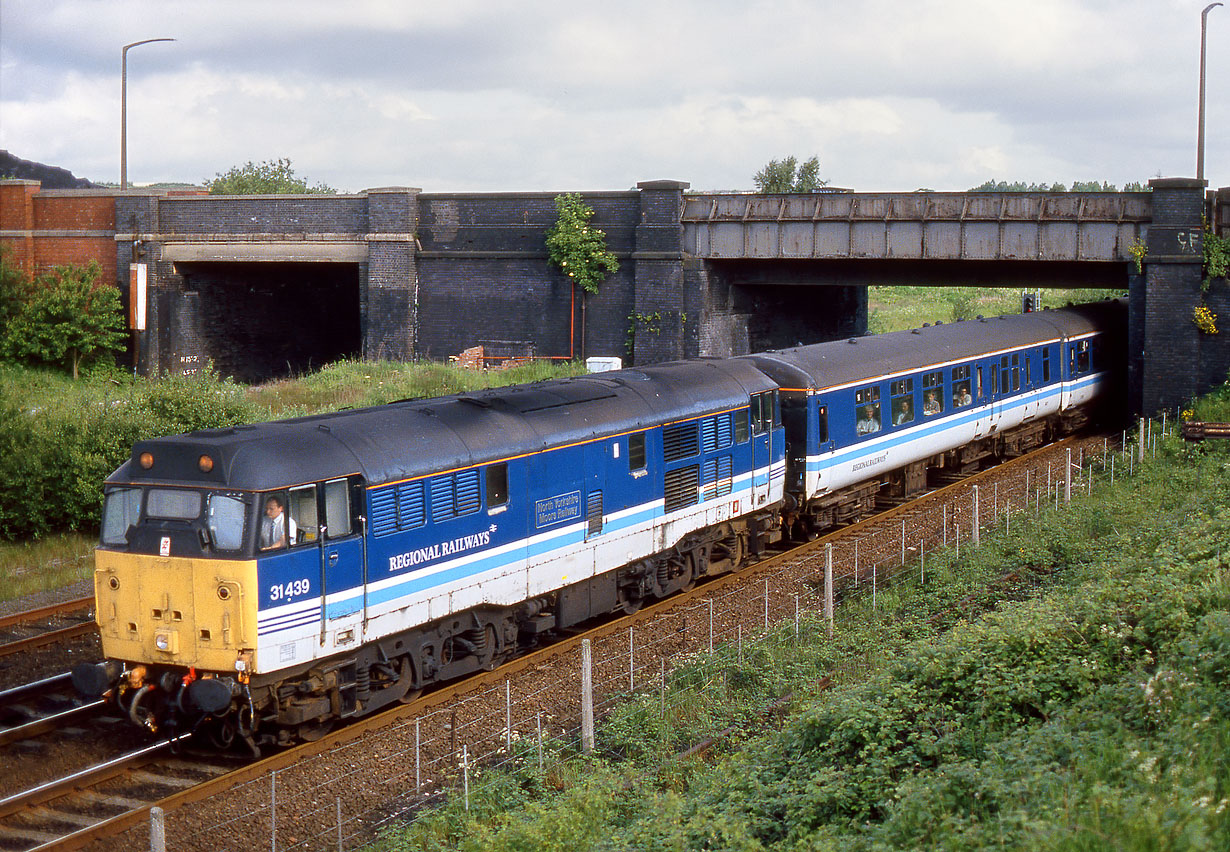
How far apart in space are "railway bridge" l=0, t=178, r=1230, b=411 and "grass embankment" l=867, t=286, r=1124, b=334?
21.5 metres

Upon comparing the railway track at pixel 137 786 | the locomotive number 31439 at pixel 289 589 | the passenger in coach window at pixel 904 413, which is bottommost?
the railway track at pixel 137 786

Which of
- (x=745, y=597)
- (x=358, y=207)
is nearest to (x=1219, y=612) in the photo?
(x=745, y=597)

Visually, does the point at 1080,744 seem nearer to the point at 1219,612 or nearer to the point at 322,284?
the point at 1219,612

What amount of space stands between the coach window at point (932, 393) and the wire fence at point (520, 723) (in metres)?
4.78

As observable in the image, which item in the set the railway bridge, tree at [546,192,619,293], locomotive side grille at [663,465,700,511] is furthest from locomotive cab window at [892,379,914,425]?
tree at [546,192,619,293]

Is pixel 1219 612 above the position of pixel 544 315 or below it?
below

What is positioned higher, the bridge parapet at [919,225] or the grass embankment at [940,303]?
the bridge parapet at [919,225]

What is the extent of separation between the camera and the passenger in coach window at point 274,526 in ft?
37.7

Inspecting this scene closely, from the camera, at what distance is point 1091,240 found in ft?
107

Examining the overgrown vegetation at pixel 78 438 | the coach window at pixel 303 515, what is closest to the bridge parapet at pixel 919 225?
the overgrown vegetation at pixel 78 438

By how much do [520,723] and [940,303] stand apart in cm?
7283

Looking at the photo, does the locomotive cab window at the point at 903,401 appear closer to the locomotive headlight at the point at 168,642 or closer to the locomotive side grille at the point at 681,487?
the locomotive side grille at the point at 681,487

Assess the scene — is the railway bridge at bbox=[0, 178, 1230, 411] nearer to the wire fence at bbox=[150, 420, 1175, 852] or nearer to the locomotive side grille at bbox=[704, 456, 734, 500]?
the wire fence at bbox=[150, 420, 1175, 852]

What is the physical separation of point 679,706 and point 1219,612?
5.48 m
